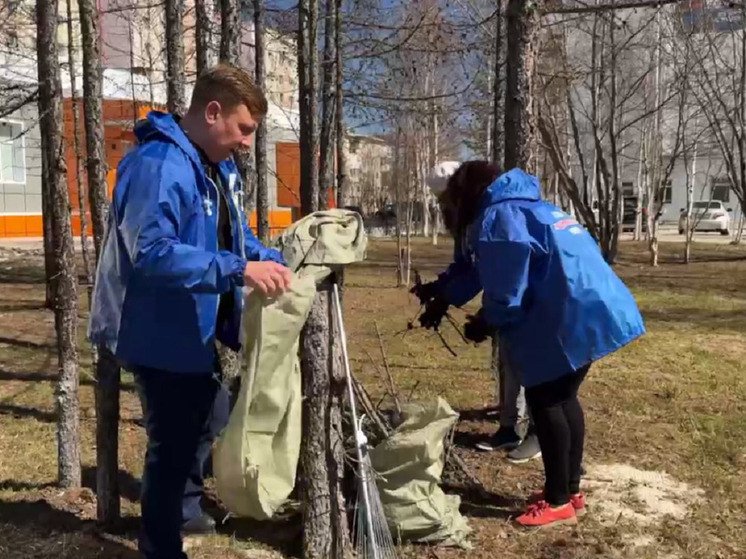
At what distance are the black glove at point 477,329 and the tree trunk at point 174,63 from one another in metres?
2.26

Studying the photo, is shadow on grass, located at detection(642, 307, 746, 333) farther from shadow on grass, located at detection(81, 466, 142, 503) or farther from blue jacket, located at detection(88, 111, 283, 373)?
blue jacket, located at detection(88, 111, 283, 373)

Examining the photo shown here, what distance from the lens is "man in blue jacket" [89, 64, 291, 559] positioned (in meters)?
2.18

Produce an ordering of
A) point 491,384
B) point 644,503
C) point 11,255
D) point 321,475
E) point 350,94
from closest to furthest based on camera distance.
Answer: point 321,475 → point 644,503 → point 491,384 → point 350,94 → point 11,255

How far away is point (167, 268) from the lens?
6.97 feet

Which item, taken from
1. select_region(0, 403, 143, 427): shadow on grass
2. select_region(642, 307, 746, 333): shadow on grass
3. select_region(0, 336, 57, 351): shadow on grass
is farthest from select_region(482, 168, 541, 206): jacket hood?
select_region(642, 307, 746, 333): shadow on grass

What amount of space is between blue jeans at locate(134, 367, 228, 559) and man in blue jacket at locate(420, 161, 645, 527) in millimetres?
1207

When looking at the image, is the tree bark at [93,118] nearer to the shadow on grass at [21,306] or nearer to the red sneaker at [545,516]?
the red sneaker at [545,516]

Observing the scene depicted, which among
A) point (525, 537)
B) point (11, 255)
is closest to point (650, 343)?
point (525, 537)

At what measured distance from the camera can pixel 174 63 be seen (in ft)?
16.5

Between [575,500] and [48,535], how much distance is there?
221cm

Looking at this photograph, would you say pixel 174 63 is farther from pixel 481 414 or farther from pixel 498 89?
pixel 498 89

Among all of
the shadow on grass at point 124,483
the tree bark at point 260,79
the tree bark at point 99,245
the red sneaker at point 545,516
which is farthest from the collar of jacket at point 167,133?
the tree bark at point 260,79

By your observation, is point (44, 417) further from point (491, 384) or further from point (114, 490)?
point (491, 384)

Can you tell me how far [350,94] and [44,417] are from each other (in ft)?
22.7
